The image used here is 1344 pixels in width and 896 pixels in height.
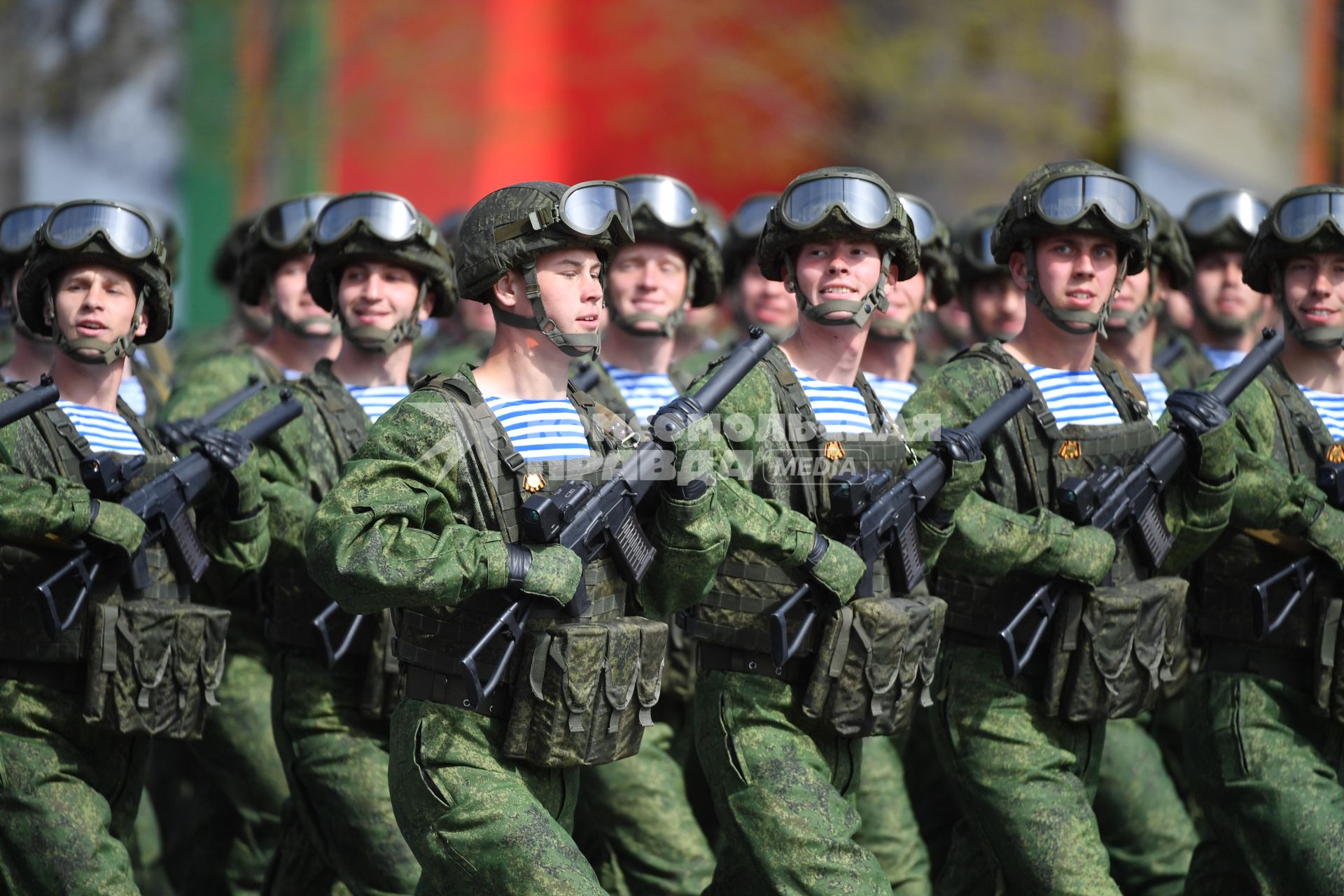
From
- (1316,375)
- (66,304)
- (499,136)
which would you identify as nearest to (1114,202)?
(1316,375)

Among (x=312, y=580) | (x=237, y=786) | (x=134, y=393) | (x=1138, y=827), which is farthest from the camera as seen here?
(x=134, y=393)

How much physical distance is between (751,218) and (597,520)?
5.02 metres

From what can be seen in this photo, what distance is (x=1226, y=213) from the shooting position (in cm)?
1023

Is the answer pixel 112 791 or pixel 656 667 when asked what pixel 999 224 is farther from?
pixel 112 791

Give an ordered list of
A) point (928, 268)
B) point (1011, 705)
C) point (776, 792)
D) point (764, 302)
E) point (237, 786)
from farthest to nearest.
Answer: point (764, 302) < point (928, 268) < point (237, 786) < point (1011, 705) < point (776, 792)

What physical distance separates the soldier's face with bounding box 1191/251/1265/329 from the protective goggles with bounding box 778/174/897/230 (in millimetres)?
4021

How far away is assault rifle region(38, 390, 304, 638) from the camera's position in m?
6.59

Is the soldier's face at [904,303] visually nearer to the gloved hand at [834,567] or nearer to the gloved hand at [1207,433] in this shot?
the gloved hand at [1207,433]

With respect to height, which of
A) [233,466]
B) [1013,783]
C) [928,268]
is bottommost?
[1013,783]

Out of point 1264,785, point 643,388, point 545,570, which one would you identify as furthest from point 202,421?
point 1264,785

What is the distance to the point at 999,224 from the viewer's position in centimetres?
747

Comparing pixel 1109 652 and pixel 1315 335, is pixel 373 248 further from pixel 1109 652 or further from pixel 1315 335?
pixel 1315 335

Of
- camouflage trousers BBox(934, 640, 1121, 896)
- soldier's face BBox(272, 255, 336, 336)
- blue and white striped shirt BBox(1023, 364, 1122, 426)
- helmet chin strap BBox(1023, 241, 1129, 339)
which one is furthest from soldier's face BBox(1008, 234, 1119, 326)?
soldier's face BBox(272, 255, 336, 336)

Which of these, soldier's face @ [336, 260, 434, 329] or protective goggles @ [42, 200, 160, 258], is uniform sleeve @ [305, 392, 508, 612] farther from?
soldier's face @ [336, 260, 434, 329]
